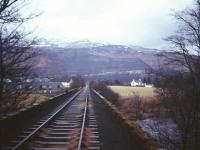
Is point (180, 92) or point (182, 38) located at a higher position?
point (182, 38)

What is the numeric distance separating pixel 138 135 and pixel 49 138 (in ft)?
15.1

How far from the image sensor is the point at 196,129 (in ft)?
62.8

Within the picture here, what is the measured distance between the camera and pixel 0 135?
1523cm

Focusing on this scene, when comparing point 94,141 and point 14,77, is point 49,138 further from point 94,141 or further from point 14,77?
point 14,77

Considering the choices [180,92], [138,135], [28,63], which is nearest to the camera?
[138,135]

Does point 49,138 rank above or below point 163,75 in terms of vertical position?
below

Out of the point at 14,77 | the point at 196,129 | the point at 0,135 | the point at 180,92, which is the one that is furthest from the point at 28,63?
the point at 180,92

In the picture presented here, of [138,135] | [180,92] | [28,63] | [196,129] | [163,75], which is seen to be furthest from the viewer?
[163,75]

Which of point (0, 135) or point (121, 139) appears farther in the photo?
point (121, 139)

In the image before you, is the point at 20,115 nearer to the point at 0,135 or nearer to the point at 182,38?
the point at 0,135


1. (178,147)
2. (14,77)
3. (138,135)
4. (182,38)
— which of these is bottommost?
(178,147)

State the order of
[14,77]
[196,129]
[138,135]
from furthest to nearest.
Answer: [196,129] → [14,77] → [138,135]

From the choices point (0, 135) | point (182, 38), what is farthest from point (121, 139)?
point (182, 38)

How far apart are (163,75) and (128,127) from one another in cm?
1274
